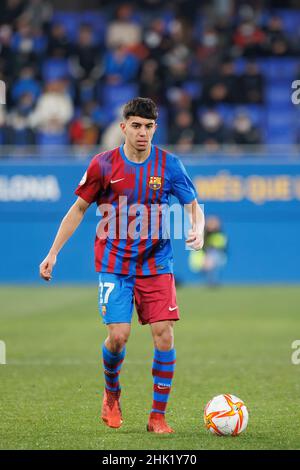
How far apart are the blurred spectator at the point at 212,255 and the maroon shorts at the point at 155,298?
45.7 feet

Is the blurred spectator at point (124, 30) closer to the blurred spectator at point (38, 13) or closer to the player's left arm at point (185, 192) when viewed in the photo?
the blurred spectator at point (38, 13)

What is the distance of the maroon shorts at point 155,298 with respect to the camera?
674 centimetres

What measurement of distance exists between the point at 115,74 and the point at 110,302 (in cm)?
1682

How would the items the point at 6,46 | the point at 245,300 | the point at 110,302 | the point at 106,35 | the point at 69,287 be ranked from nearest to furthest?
the point at 110,302, the point at 245,300, the point at 69,287, the point at 6,46, the point at 106,35

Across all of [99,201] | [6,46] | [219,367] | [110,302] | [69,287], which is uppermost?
[6,46]

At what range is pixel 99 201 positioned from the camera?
7.02 m

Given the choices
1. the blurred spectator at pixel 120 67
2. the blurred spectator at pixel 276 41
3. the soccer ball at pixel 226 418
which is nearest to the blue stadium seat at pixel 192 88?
the blurred spectator at pixel 120 67

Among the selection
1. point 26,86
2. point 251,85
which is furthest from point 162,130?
point 26,86

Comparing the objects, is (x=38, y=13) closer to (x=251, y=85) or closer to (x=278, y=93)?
(x=251, y=85)

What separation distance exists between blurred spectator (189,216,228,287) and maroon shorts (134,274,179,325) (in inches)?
549

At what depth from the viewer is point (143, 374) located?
32.9 feet

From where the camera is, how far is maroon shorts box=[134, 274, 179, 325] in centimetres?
674
